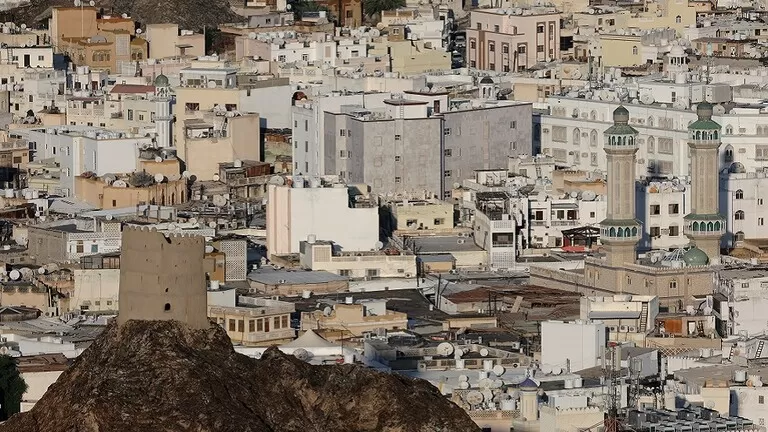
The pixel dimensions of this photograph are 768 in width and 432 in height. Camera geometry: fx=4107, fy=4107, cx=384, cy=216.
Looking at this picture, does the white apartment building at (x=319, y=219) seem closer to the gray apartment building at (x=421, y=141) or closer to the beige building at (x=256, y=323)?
the gray apartment building at (x=421, y=141)

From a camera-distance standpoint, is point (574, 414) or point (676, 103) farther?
point (676, 103)

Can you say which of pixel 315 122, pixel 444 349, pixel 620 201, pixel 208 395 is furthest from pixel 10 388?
pixel 315 122

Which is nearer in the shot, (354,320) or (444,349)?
(444,349)

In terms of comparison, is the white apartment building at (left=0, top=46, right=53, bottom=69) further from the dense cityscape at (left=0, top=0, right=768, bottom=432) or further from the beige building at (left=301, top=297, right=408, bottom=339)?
the beige building at (left=301, top=297, right=408, bottom=339)

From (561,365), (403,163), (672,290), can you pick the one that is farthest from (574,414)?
(403,163)

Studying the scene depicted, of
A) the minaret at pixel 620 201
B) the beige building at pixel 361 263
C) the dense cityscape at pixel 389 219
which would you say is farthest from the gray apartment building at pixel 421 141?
the minaret at pixel 620 201

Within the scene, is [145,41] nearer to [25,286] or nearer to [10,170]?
[10,170]

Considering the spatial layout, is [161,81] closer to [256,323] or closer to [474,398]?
[256,323]
